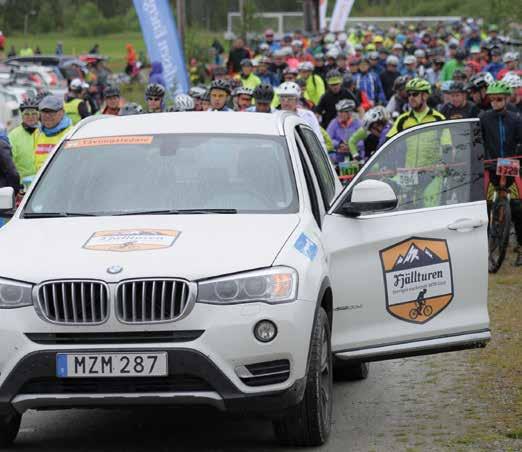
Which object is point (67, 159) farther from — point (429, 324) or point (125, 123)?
point (429, 324)

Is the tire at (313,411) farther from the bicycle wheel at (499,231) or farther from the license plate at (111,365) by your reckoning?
the bicycle wheel at (499,231)

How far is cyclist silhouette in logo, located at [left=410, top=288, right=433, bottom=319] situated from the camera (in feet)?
26.9

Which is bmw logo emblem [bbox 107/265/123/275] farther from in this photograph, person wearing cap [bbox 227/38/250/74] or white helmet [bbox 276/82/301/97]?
person wearing cap [bbox 227/38/250/74]

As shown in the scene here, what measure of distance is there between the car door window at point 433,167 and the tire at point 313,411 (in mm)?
1275

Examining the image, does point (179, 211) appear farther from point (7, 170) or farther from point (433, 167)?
point (7, 170)

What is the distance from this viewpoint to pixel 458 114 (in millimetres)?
17453

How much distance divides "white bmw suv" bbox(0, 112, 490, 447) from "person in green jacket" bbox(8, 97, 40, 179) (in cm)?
558

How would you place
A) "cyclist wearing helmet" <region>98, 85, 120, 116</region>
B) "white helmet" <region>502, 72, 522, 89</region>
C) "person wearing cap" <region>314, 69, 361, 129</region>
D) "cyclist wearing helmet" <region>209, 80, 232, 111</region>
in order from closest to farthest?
"cyclist wearing helmet" <region>209, 80, 232, 111</region>
"white helmet" <region>502, 72, 522, 89</region>
"cyclist wearing helmet" <region>98, 85, 120, 116</region>
"person wearing cap" <region>314, 69, 361, 129</region>

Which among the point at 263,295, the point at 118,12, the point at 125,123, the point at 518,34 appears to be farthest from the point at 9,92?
the point at 118,12

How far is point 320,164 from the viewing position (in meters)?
9.20

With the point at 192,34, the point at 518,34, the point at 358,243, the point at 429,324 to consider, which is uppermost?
the point at 358,243

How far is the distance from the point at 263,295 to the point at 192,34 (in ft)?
139

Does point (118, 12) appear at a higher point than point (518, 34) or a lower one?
lower

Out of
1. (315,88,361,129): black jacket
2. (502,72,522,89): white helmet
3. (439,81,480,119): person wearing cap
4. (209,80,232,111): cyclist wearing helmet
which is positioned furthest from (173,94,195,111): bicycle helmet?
(315,88,361,129): black jacket
